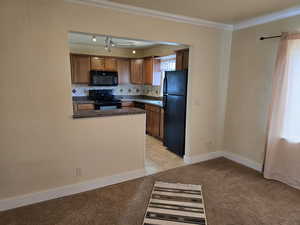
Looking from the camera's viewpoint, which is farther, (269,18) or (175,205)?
(269,18)

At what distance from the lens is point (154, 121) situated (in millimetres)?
4891

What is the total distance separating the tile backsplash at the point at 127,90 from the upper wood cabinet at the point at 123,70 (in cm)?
31

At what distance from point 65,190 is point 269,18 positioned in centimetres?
403

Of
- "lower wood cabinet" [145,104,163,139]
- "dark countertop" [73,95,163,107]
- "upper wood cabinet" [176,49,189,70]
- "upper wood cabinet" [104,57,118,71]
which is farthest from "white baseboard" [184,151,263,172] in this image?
"upper wood cabinet" [104,57,118,71]

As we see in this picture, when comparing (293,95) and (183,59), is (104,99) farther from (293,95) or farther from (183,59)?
(293,95)

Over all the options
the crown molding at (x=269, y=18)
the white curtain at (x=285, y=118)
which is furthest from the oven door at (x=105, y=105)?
the white curtain at (x=285, y=118)

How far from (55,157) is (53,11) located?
5.92 feet

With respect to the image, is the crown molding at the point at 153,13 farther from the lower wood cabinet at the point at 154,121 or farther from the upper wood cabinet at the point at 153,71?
the upper wood cabinet at the point at 153,71

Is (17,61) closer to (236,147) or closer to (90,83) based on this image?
(90,83)

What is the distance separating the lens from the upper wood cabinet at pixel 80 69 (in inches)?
200

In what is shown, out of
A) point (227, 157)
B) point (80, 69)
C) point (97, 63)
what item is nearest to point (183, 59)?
point (227, 157)

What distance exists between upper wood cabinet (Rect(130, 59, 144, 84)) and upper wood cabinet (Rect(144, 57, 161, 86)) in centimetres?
22

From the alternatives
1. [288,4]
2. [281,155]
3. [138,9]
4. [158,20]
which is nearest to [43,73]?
[138,9]

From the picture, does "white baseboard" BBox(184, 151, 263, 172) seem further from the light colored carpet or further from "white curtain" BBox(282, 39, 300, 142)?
"white curtain" BBox(282, 39, 300, 142)
